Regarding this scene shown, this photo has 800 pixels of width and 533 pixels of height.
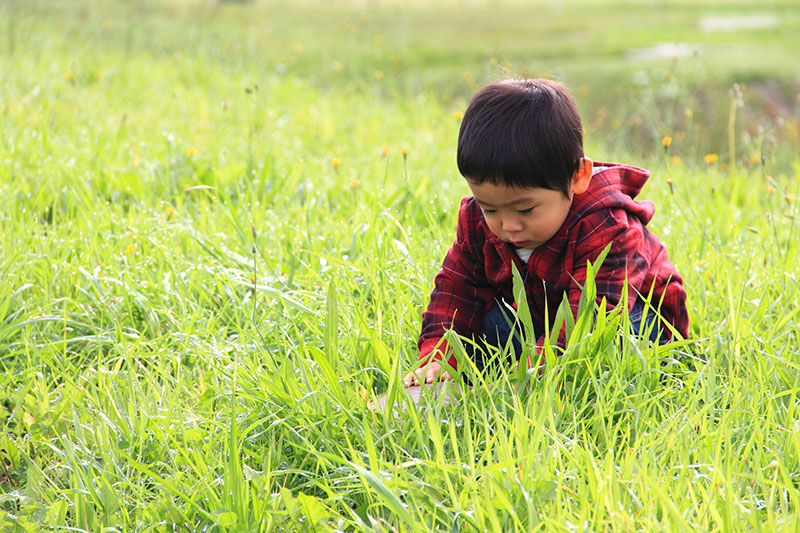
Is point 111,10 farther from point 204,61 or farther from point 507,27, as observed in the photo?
point 507,27

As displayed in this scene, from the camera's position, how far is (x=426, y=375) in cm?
214

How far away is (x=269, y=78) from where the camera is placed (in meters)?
6.76

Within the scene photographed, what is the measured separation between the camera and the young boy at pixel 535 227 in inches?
79.1

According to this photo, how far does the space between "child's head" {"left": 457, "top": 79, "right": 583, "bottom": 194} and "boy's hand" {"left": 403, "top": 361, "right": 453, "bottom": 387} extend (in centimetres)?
54

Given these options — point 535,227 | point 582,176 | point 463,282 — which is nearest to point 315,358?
point 463,282

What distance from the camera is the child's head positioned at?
1987 mm

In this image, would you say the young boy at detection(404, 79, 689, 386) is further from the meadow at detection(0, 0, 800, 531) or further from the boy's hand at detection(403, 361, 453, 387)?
the meadow at detection(0, 0, 800, 531)

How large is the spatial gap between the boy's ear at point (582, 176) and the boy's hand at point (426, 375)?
0.64 meters

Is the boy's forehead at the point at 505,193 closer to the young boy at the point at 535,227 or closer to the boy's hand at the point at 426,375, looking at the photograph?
the young boy at the point at 535,227

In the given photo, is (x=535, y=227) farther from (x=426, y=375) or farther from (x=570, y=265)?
(x=426, y=375)

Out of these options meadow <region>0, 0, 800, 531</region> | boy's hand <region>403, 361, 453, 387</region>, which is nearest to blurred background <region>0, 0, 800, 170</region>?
meadow <region>0, 0, 800, 531</region>

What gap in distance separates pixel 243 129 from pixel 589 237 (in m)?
3.29

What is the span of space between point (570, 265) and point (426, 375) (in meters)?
0.54

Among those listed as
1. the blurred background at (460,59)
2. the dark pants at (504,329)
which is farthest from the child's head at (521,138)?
the blurred background at (460,59)
